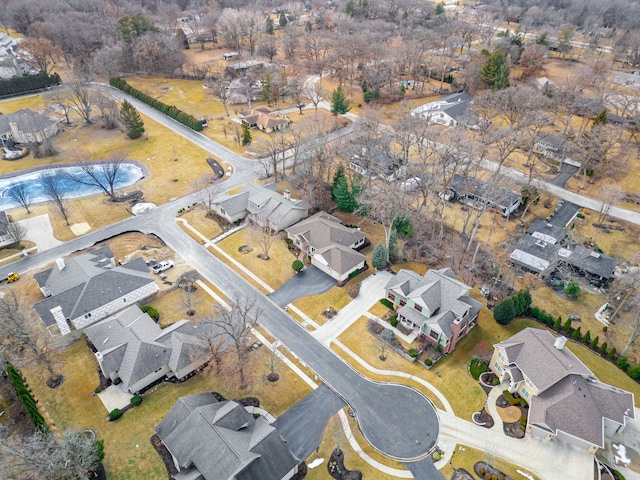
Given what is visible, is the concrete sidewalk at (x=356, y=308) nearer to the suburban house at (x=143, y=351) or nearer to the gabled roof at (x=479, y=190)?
the suburban house at (x=143, y=351)

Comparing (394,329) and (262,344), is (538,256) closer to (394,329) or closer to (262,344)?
(394,329)

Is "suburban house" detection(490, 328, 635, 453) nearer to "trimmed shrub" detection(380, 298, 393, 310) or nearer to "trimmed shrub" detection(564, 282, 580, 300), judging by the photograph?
"trimmed shrub" detection(564, 282, 580, 300)

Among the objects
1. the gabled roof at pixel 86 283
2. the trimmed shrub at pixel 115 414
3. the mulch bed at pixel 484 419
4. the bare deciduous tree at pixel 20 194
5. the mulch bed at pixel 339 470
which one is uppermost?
the gabled roof at pixel 86 283

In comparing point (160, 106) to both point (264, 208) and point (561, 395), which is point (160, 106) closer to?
point (264, 208)

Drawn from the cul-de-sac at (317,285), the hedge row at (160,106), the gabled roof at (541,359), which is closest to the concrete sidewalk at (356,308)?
the cul-de-sac at (317,285)

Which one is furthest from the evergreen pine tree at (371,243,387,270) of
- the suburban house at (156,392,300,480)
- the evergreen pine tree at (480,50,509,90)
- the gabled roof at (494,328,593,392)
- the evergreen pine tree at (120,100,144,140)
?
the evergreen pine tree at (480,50,509,90)

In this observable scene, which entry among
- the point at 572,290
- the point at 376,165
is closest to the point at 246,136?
the point at 376,165
